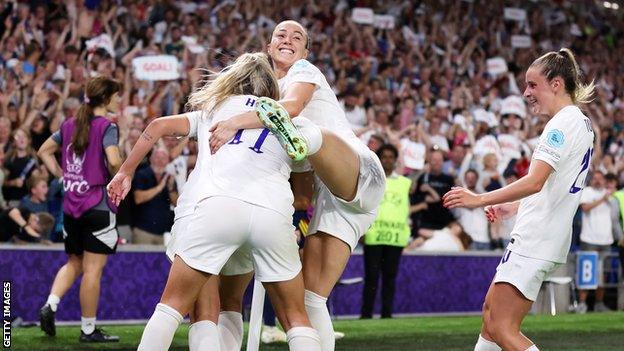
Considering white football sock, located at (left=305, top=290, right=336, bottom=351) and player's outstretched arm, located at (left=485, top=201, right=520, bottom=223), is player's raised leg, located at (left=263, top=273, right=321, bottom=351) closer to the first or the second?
white football sock, located at (left=305, top=290, right=336, bottom=351)

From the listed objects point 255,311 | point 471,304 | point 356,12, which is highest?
point 356,12

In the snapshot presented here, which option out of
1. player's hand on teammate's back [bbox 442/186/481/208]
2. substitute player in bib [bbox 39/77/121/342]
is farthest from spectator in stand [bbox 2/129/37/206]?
player's hand on teammate's back [bbox 442/186/481/208]

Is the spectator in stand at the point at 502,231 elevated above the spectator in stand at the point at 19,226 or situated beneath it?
situated beneath

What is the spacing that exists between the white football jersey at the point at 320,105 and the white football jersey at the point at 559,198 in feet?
3.44

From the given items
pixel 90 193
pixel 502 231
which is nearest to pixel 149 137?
pixel 90 193

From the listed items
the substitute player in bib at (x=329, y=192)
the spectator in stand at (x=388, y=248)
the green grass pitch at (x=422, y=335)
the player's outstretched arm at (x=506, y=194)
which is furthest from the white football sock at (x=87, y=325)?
the spectator in stand at (x=388, y=248)

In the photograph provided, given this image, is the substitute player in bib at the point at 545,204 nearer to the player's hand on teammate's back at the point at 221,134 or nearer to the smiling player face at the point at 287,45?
the player's hand on teammate's back at the point at 221,134

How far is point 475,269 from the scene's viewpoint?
51.0ft

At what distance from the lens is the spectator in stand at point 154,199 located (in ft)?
42.3

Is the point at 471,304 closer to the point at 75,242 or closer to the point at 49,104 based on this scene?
the point at 49,104

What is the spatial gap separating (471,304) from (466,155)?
2.26 meters

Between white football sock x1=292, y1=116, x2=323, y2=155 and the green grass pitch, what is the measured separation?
3.96 meters

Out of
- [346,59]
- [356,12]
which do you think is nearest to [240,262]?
[346,59]

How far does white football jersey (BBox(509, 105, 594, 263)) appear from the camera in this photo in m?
6.12
